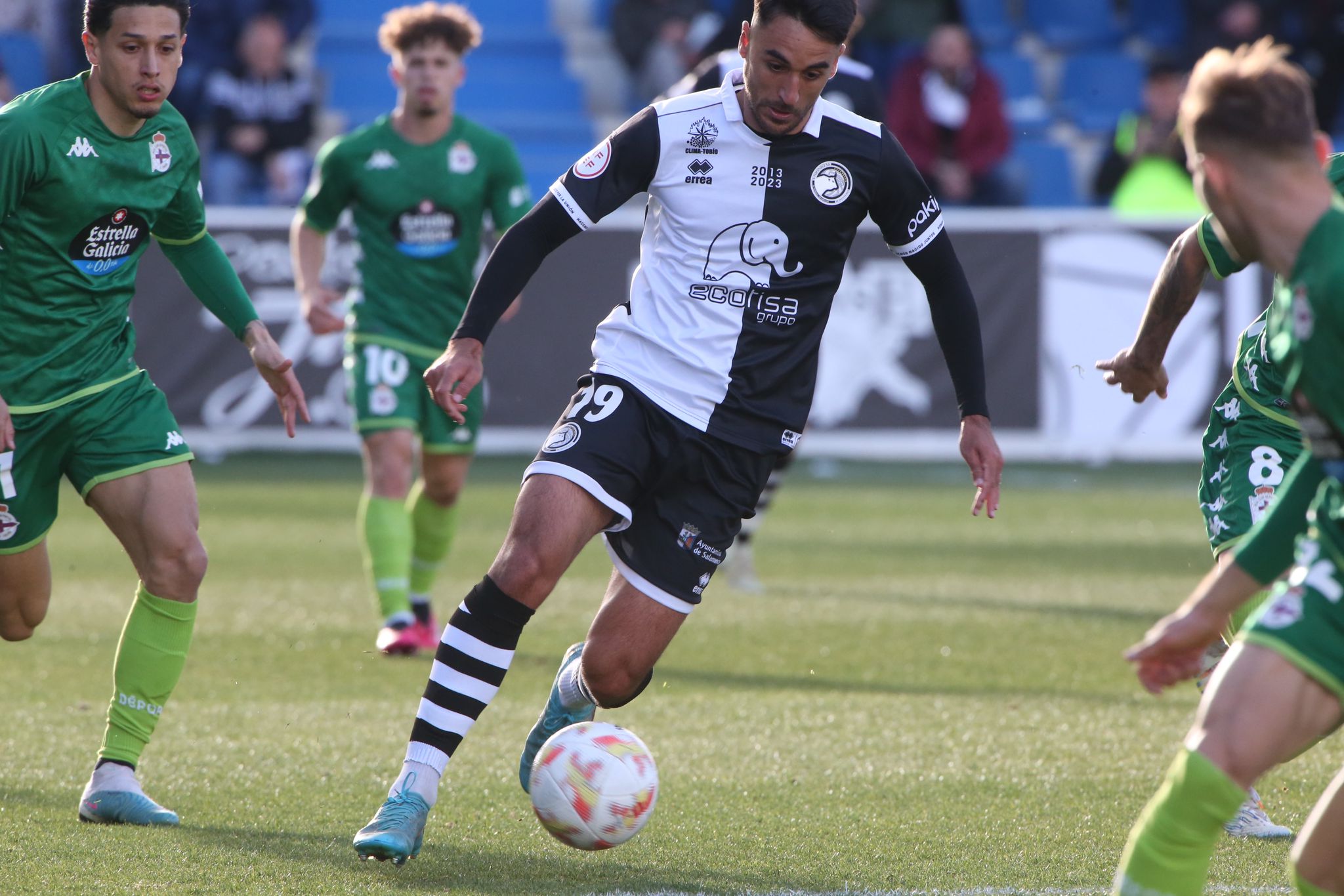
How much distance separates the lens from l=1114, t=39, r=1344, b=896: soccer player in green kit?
2857mm

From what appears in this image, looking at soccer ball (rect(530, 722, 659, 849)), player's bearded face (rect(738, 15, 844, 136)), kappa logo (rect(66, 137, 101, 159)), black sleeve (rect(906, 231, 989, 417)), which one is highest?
player's bearded face (rect(738, 15, 844, 136))

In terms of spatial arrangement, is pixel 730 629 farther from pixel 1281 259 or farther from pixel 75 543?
pixel 1281 259

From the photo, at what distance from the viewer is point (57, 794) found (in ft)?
15.6

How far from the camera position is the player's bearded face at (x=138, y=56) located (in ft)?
14.5

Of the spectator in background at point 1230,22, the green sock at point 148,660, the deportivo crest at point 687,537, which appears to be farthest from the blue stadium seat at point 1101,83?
the green sock at point 148,660

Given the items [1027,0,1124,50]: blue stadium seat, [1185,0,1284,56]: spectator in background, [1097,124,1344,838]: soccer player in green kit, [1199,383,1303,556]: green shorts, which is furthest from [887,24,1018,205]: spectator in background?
[1199,383,1303,556]: green shorts

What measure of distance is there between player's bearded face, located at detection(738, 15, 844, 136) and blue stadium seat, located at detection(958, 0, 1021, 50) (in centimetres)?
1498

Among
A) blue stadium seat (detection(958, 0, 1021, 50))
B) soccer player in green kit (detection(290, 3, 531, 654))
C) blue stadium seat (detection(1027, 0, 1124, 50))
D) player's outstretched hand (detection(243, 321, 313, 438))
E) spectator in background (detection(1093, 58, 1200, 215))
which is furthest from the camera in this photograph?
blue stadium seat (detection(1027, 0, 1124, 50))

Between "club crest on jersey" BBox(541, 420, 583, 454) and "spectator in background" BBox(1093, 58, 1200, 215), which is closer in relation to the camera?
"club crest on jersey" BBox(541, 420, 583, 454)

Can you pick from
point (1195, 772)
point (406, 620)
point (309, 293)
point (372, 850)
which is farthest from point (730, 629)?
point (1195, 772)

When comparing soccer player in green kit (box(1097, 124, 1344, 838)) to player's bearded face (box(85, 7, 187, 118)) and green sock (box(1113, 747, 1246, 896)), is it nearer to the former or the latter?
green sock (box(1113, 747, 1246, 896))

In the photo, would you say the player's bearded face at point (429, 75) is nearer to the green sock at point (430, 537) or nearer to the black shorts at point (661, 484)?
the green sock at point (430, 537)

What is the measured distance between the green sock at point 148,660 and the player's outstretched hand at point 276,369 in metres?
Answer: 0.61

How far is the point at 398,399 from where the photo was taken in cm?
736
